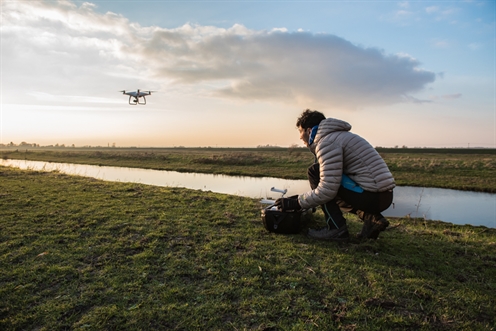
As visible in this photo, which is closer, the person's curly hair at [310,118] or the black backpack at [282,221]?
the person's curly hair at [310,118]

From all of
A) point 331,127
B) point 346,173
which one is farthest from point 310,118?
point 346,173

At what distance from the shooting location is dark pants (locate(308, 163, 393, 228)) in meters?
4.58

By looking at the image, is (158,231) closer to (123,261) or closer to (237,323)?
(123,261)

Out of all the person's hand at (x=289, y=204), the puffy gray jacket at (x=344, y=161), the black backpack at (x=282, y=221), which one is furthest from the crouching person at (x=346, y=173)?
the black backpack at (x=282, y=221)

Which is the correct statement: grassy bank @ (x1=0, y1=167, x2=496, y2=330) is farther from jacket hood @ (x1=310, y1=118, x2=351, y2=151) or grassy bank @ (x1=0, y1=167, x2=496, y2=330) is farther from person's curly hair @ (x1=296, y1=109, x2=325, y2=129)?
person's curly hair @ (x1=296, y1=109, x2=325, y2=129)

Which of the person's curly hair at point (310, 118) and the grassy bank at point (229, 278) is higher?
the person's curly hair at point (310, 118)

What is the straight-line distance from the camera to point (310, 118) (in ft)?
16.0

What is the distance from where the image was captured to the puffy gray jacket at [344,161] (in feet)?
14.7

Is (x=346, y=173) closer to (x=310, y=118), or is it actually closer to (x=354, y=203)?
(x=354, y=203)

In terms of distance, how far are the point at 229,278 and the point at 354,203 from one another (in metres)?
2.37

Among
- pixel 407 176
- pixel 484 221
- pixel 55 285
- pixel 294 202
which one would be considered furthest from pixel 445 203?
pixel 55 285

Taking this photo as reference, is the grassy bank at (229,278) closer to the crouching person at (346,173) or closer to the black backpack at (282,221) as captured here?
the black backpack at (282,221)

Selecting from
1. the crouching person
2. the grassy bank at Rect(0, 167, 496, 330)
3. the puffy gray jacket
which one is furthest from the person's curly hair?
the grassy bank at Rect(0, 167, 496, 330)

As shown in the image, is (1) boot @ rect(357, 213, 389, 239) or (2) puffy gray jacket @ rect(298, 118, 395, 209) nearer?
(2) puffy gray jacket @ rect(298, 118, 395, 209)
